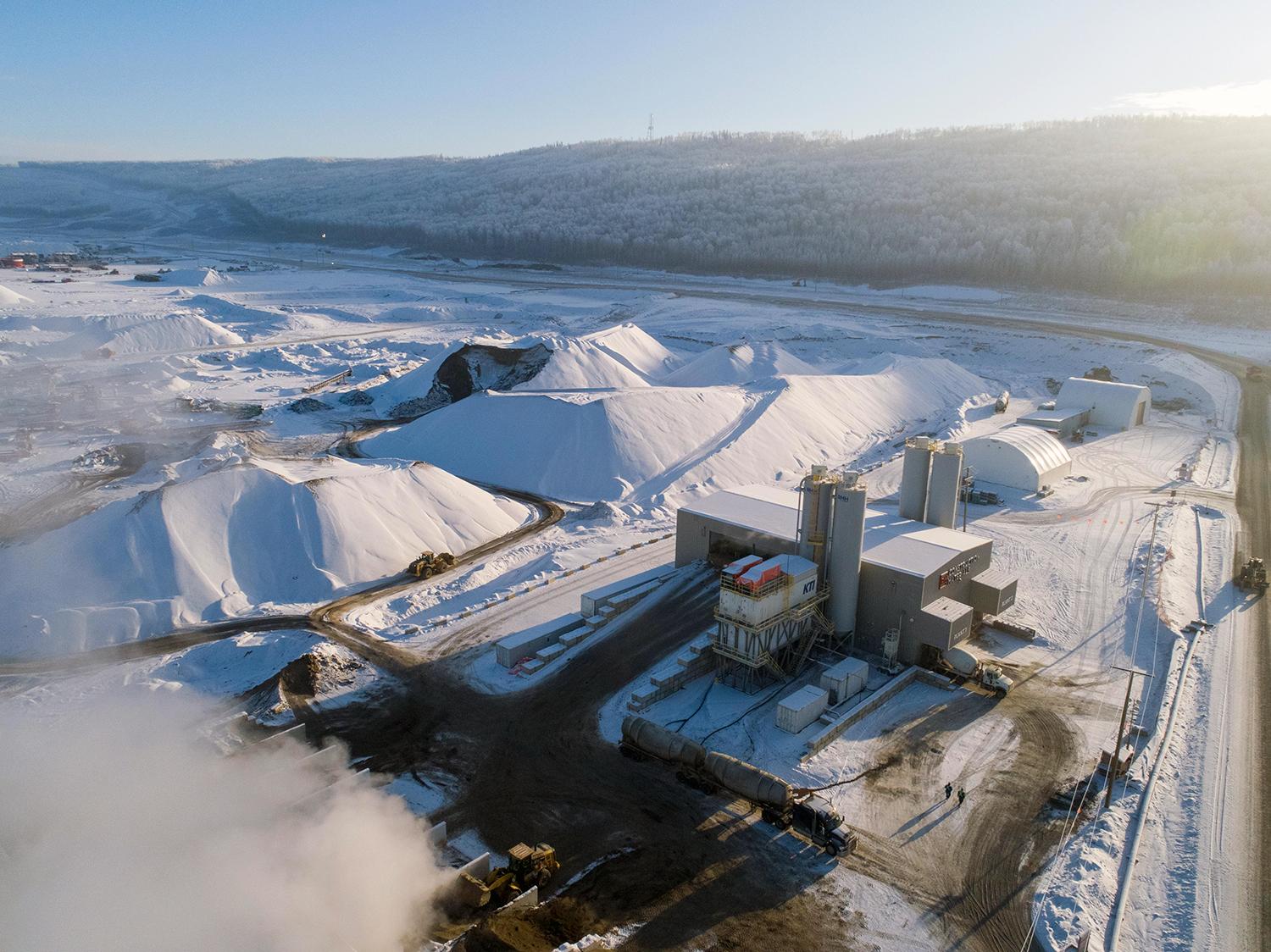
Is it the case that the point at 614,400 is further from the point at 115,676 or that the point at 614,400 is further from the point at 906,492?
the point at 115,676

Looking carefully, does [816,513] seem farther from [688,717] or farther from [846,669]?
[688,717]

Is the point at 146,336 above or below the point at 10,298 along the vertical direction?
below

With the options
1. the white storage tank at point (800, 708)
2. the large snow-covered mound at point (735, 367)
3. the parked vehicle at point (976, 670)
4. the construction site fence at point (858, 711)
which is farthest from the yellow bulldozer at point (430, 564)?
the large snow-covered mound at point (735, 367)

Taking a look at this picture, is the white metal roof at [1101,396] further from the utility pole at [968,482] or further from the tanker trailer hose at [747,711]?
the tanker trailer hose at [747,711]

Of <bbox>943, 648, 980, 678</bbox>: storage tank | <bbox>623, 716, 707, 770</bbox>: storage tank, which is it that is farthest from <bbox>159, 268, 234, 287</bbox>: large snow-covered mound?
<bbox>943, 648, 980, 678</bbox>: storage tank

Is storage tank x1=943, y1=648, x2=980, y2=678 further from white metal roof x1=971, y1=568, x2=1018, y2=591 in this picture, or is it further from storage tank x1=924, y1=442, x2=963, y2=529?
storage tank x1=924, y1=442, x2=963, y2=529

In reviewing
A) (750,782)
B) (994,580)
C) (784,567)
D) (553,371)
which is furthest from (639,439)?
(750,782)
